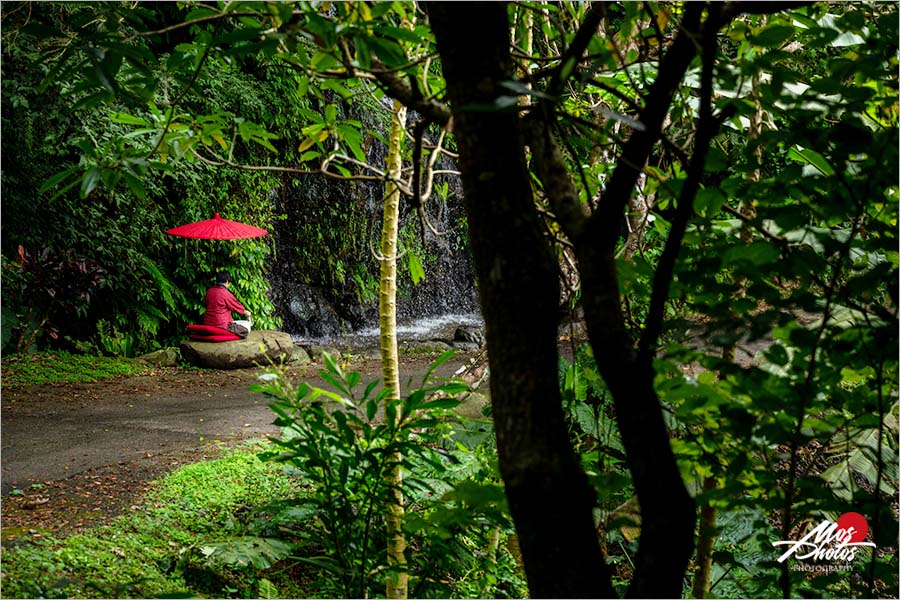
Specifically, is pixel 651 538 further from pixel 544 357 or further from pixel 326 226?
pixel 326 226

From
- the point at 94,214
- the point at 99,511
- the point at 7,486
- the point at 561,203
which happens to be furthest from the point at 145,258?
the point at 561,203

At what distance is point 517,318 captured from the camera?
122 cm

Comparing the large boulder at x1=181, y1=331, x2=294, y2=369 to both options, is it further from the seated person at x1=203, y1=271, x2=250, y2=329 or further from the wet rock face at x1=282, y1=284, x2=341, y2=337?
the wet rock face at x1=282, y1=284, x2=341, y2=337

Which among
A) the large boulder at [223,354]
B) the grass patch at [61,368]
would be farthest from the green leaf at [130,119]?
the large boulder at [223,354]

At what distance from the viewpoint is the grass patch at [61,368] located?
29.3 ft

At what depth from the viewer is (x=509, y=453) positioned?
1212 mm

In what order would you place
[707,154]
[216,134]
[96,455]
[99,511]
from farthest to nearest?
[96,455] → [99,511] → [216,134] → [707,154]

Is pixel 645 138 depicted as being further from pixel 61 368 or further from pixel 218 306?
pixel 218 306

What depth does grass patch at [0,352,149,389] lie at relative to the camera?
8922 millimetres

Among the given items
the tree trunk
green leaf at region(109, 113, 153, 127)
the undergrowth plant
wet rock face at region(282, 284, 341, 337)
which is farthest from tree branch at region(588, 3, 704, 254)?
wet rock face at region(282, 284, 341, 337)

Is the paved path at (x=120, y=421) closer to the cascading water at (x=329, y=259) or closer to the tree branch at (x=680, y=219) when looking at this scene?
the cascading water at (x=329, y=259)

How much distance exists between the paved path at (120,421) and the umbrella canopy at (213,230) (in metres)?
2.01

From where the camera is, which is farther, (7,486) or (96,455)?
(96,455)

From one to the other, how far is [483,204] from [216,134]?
4.17 ft
